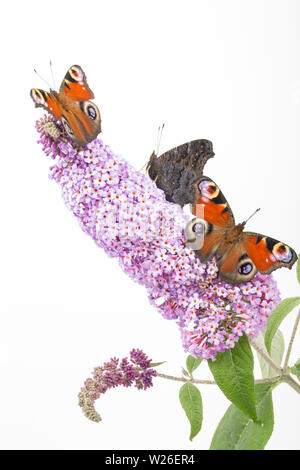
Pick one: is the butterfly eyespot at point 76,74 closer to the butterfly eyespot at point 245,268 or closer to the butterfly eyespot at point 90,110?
the butterfly eyespot at point 90,110

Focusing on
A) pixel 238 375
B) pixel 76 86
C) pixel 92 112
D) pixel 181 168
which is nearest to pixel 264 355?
pixel 238 375

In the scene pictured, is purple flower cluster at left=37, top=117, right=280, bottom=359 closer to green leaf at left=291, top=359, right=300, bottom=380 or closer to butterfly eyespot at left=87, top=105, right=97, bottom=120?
butterfly eyespot at left=87, top=105, right=97, bottom=120

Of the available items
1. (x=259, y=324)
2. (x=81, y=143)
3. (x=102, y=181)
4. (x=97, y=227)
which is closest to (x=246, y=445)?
(x=259, y=324)

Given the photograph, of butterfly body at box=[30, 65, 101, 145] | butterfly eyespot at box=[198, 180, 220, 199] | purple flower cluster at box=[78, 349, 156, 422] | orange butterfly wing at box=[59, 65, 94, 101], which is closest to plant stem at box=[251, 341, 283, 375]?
purple flower cluster at box=[78, 349, 156, 422]

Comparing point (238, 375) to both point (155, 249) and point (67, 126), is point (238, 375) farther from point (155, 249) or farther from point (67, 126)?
point (67, 126)

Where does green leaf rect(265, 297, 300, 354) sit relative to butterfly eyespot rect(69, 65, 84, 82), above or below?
below
